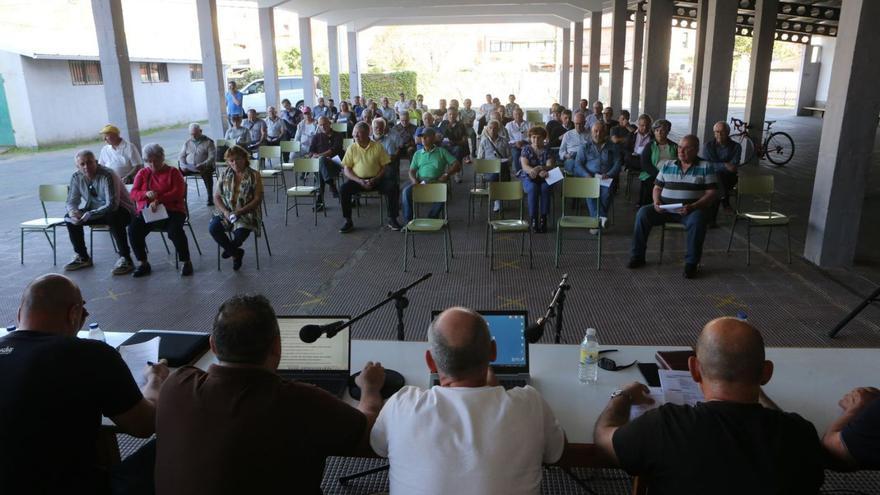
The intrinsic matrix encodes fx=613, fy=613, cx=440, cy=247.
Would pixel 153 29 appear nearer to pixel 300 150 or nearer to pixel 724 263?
pixel 300 150

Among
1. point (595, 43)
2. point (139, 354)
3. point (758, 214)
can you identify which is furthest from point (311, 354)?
point (595, 43)

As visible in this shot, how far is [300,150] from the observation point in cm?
1077

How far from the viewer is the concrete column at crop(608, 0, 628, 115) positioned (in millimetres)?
16781

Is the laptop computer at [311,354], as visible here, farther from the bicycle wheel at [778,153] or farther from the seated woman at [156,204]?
the bicycle wheel at [778,153]

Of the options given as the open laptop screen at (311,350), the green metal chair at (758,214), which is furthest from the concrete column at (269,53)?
the open laptop screen at (311,350)

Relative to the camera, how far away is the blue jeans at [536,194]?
7.76m

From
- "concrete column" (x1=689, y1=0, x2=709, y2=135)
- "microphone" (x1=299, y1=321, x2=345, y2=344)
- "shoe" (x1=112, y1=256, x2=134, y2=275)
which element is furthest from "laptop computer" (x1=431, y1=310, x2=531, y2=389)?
"concrete column" (x1=689, y1=0, x2=709, y2=135)

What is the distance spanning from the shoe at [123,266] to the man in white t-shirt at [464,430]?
5571mm

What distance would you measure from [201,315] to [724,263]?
5296 millimetres

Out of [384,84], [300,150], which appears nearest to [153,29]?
[384,84]

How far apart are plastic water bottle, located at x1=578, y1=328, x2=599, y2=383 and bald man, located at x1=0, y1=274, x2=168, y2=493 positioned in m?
1.71

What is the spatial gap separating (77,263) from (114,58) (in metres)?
4.42

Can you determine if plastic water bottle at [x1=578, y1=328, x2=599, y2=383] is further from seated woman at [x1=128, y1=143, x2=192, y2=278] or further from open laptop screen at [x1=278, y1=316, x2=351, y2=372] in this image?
seated woman at [x1=128, y1=143, x2=192, y2=278]

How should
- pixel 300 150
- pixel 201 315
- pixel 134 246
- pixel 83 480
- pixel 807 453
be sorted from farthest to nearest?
pixel 300 150 < pixel 134 246 < pixel 201 315 < pixel 83 480 < pixel 807 453
